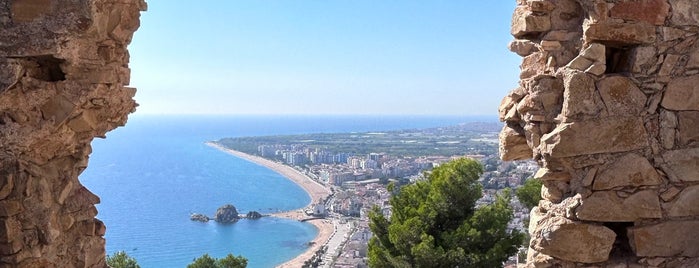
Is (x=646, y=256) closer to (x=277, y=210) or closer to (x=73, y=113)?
(x=73, y=113)

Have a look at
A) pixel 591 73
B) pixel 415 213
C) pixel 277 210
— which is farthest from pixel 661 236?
pixel 277 210

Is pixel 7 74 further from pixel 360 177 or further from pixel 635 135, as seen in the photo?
pixel 360 177

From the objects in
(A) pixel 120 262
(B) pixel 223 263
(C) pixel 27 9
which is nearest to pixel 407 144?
(B) pixel 223 263

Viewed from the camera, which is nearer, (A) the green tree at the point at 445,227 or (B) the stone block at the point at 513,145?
(B) the stone block at the point at 513,145

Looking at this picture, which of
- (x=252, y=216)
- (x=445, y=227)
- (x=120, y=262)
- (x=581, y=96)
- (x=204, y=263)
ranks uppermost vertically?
(x=581, y=96)

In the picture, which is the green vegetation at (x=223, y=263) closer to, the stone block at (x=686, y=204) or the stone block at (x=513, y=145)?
the stone block at (x=513, y=145)

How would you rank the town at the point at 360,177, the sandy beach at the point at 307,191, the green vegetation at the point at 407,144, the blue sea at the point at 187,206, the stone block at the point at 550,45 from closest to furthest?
the stone block at the point at 550,45 < the town at the point at 360,177 < the sandy beach at the point at 307,191 < the blue sea at the point at 187,206 < the green vegetation at the point at 407,144

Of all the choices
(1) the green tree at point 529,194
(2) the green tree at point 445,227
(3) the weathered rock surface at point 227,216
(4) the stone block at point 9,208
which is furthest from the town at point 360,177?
(4) the stone block at point 9,208
